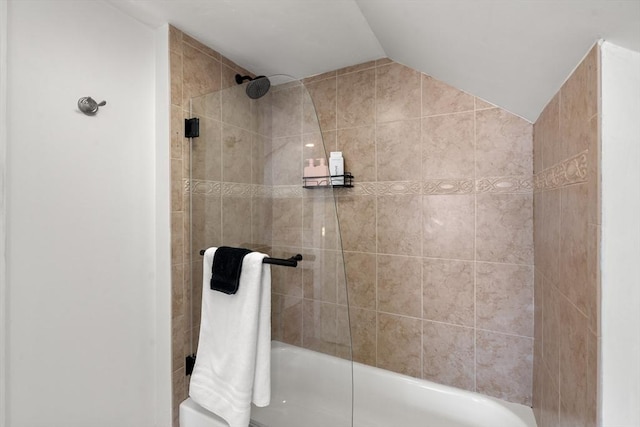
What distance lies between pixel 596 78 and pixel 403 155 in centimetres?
107

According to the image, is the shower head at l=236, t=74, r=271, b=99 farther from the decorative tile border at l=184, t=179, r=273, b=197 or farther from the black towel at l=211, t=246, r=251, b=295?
the black towel at l=211, t=246, r=251, b=295

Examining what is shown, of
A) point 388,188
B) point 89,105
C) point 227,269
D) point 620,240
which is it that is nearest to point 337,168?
point 388,188

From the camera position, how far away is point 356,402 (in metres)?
1.79

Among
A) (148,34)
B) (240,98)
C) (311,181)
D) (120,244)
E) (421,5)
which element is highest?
(148,34)

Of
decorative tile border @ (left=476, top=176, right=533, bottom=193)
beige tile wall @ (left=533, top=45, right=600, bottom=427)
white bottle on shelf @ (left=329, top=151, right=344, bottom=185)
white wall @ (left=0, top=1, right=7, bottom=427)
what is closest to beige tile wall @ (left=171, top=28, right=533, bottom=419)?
decorative tile border @ (left=476, top=176, right=533, bottom=193)

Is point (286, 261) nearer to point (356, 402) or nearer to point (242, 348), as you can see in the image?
point (242, 348)

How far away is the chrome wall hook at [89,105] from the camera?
1218mm

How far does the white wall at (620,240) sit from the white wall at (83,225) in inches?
65.3

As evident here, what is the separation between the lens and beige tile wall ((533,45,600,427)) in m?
0.74

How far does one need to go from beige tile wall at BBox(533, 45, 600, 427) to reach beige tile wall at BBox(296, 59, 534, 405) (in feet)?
0.62

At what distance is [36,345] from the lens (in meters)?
1.09

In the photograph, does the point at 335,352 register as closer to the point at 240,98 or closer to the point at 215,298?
the point at 215,298

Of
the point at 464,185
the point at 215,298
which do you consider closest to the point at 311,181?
the point at 215,298

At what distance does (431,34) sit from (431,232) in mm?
991
